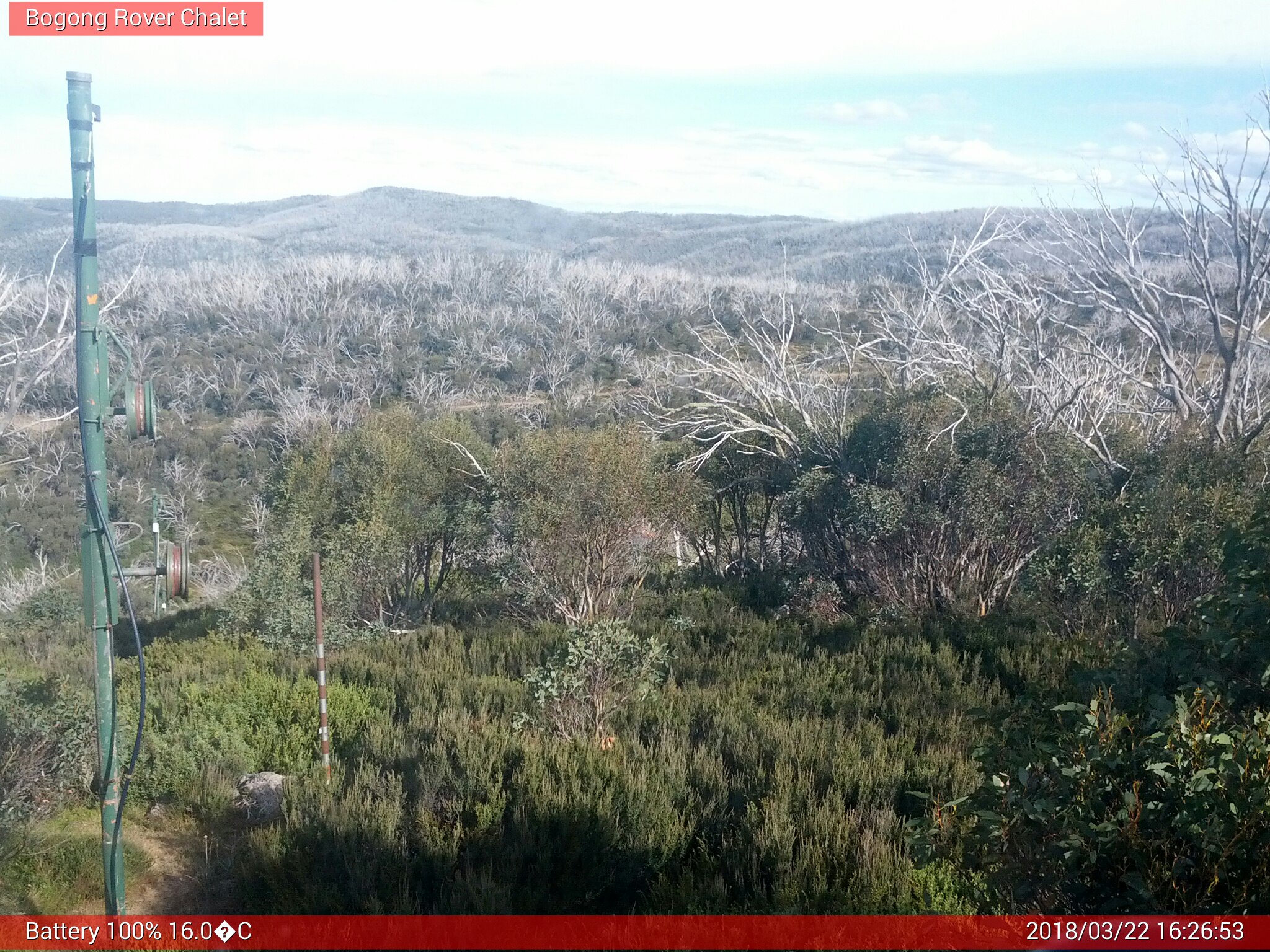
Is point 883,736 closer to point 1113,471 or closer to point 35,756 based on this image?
point 35,756

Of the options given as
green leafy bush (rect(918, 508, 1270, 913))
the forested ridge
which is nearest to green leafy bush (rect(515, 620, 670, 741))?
the forested ridge

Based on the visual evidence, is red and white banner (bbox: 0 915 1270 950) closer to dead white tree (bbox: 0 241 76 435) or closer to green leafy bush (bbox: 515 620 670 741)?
green leafy bush (bbox: 515 620 670 741)

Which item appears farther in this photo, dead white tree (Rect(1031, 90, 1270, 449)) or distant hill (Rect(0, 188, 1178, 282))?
distant hill (Rect(0, 188, 1178, 282))

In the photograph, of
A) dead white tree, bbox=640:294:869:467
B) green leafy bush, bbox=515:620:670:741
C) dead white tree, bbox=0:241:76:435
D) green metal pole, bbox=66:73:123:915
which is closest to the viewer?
green metal pole, bbox=66:73:123:915

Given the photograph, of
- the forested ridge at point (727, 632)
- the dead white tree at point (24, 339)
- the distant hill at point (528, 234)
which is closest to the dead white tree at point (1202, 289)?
the forested ridge at point (727, 632)

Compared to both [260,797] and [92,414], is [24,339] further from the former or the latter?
[92,414]

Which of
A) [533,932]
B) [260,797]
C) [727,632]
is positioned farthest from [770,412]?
[533,932]

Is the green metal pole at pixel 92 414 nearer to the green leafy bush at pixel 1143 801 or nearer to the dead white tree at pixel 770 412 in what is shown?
the green leafy bush at pixel 1143 801
